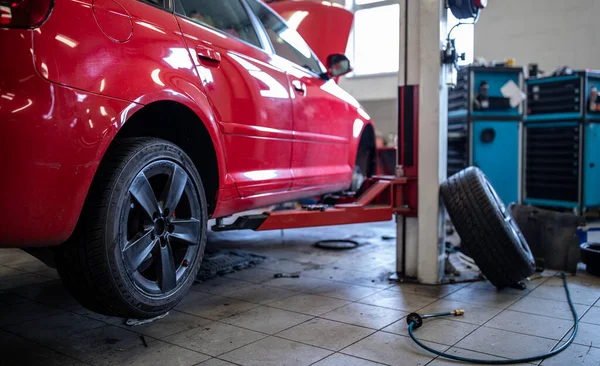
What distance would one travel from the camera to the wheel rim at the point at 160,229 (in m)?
1.90

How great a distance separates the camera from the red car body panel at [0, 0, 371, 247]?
151cm

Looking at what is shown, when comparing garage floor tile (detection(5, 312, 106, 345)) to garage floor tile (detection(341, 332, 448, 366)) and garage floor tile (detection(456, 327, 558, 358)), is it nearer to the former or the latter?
garage floor tile (detection(341, 332, 448, 366))

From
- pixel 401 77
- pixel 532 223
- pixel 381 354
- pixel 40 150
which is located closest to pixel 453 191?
pixel 401 77

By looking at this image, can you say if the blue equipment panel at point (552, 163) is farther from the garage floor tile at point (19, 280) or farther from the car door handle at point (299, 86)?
the garage floor tile at point (19, 280)

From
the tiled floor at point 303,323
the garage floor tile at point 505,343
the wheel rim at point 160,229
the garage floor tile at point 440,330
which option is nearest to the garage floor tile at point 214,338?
the tiled floor at point 303,323

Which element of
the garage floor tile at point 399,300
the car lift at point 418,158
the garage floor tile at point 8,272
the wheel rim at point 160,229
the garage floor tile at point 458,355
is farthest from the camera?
the garage floor tile at point 8,272

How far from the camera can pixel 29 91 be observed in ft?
4.92

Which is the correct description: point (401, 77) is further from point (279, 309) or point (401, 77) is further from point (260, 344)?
point (260, 344)

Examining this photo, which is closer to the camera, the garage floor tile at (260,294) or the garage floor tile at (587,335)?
the garage floor tile at (587,335)

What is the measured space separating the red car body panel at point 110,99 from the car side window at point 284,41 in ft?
0.77

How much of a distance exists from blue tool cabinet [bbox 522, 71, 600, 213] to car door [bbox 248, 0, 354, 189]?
3.87m

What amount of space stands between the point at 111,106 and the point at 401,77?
223cm

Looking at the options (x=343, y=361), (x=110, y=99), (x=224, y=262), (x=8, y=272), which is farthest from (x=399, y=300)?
(x=8, y=272)

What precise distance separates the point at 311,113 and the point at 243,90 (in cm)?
84
